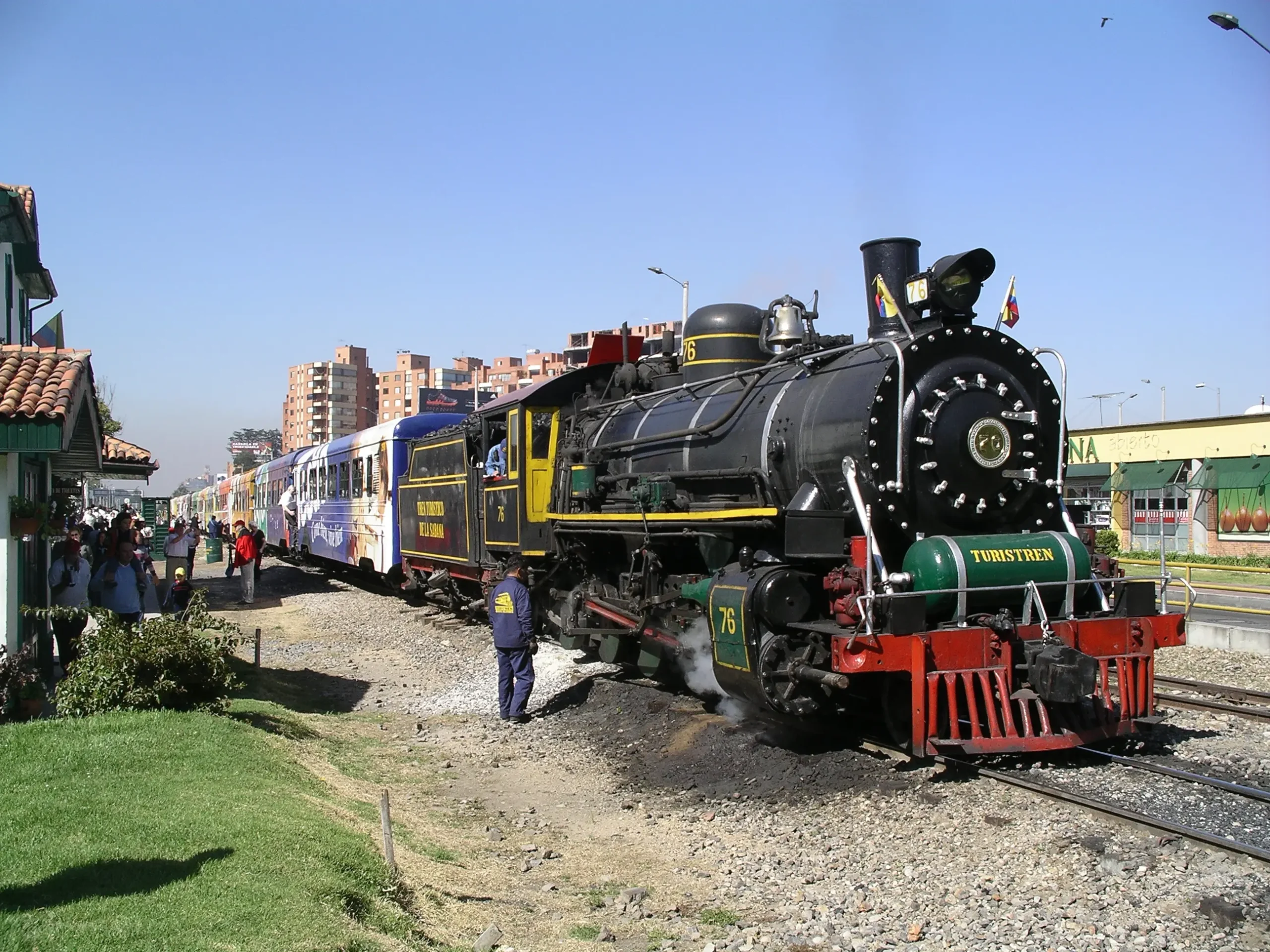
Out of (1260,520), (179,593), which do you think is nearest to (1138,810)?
(179,593)

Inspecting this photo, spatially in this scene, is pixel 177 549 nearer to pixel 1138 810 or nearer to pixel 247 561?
pixel 247 561

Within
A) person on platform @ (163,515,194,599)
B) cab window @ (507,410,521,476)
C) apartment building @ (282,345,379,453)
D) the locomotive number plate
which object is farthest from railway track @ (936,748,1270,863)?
apartment building @ (282,345,379,453)

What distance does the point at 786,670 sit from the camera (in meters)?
7.32

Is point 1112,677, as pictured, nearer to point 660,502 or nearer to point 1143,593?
point 1143,593

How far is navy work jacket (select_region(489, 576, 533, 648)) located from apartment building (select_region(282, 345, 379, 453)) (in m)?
126

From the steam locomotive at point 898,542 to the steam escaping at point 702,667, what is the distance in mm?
74

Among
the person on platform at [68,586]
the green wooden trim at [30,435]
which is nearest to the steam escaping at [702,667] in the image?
the green wooden trim at [30,435]

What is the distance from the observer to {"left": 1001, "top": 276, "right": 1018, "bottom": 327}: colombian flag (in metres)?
8.20

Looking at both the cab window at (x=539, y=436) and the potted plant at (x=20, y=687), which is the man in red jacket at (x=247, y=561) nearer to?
the cab window at (x=539, y=436)

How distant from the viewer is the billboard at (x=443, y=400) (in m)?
70.1

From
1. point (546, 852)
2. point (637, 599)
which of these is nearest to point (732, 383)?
point (637, 599)

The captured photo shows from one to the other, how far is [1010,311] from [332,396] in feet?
441

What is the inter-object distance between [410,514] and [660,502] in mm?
10220

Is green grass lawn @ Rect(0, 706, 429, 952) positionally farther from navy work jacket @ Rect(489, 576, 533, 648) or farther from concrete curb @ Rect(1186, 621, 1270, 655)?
concrete curb @ Rect(1186, 621, 1270, 655)
